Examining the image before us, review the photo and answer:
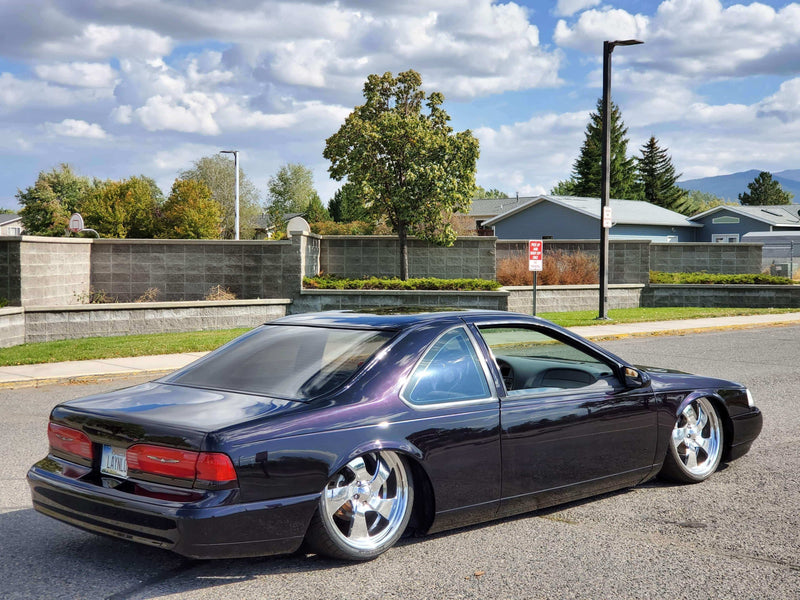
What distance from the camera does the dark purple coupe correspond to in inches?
161

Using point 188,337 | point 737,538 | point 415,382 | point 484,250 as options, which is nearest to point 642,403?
point 737,538

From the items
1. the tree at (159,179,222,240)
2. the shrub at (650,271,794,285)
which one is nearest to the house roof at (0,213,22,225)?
the tree at (159,179,222,240)

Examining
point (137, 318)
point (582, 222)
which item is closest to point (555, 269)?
point (137, 318)

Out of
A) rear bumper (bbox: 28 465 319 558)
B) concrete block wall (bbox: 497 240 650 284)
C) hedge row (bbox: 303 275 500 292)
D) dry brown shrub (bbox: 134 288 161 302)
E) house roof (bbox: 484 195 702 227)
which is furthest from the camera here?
house roof (bbox: 484 195 702 227)

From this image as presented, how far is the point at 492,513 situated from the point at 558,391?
907 mm

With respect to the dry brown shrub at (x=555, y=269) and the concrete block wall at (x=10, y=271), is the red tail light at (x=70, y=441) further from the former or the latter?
the dry brown shrub at (x=555, y=269)

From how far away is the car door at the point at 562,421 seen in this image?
5090mm

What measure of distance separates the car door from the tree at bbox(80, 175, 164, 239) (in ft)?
187

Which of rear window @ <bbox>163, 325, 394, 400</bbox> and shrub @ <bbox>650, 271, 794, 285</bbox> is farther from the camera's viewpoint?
shrub @ <bbox>650, 271, 794, 285</bbox>

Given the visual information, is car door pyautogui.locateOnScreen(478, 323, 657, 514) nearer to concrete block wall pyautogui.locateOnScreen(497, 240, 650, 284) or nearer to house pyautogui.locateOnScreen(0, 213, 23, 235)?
concrete block wall pyautogui.locateOnScreen(497, 240, 650, 284)

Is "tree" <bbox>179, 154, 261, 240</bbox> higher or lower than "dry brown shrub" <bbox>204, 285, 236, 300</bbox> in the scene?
higher

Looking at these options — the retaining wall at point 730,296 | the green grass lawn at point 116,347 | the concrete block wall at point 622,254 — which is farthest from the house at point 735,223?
the green grass lawn at point 116,347

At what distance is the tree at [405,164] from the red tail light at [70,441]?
19.7 metres

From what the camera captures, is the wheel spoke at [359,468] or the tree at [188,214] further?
the tree at [188,214]
